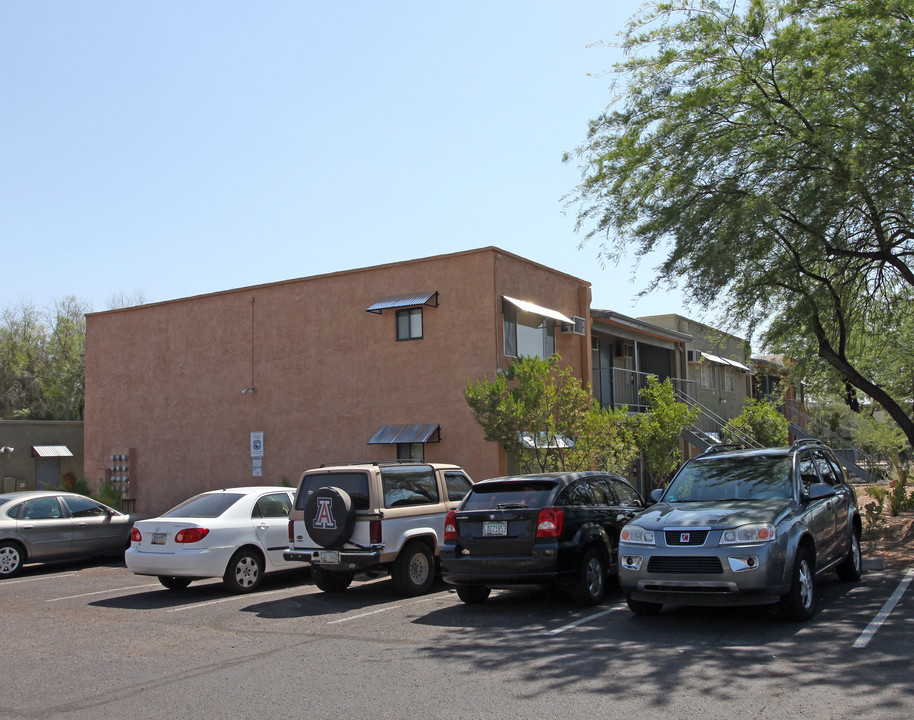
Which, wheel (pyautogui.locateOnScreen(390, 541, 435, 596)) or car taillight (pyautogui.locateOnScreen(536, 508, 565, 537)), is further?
wheel (pyautogui.locateOnScreen(390, 541, 435, 596))

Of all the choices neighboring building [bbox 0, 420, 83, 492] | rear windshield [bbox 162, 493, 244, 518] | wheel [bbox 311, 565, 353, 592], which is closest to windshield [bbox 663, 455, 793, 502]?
wheel [bbox 311, 565, 353, 592]

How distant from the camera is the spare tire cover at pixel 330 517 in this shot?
427 inches

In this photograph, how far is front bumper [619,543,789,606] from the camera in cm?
800

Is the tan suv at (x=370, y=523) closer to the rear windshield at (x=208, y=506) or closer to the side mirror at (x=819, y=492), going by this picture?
the rear windshield at (x=208, y=506)

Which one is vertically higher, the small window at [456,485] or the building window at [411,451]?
the building window at [411,451]

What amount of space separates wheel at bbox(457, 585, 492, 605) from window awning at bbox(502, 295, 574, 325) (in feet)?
28.7

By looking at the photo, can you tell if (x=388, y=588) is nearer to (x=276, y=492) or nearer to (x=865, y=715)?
(x=276, y=492)

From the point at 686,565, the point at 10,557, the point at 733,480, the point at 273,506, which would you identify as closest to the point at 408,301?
the point at 273,506

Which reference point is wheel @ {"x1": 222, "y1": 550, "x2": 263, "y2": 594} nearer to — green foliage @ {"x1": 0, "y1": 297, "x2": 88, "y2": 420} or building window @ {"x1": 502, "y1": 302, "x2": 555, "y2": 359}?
building window @ {"x1": 502, "y1": 302, "x2": 555, "y2": 359}

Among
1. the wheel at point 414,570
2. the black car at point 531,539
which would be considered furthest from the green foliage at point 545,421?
the black car at point 531,539

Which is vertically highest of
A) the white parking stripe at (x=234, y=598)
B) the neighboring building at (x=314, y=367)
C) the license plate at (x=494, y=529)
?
the neighboring building at (x=314, y=367)

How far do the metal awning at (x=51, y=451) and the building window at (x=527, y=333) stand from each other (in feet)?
57.2

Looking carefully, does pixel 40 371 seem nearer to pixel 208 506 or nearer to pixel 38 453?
pixel 38 453

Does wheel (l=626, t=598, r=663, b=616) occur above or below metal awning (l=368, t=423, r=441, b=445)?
below
